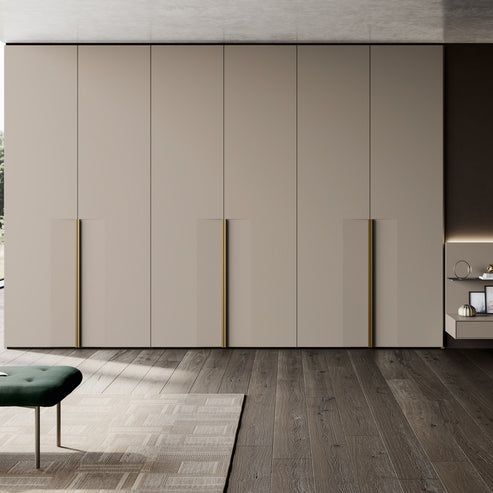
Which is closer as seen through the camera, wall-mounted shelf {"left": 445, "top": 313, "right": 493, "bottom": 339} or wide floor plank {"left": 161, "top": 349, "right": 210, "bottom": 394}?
wide floor plank {"left": 161, "top": 349, "right": 210, "bottom": 394}

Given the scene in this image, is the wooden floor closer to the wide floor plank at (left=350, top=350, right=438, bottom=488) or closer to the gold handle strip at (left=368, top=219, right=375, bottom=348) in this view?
the wide floor plank at (left=350, top=350, right=438, bottom=488)

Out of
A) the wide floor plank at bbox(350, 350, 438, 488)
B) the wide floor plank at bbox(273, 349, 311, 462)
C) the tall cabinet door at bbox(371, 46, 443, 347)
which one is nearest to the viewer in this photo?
the wide floor plank at bbox(350, 350, 438, 488)

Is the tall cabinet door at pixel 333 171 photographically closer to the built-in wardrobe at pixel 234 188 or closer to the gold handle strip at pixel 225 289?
the built-in wardrobe at pixel 234 188

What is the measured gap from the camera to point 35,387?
3.38 m

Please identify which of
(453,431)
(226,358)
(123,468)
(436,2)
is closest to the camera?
(123,468)

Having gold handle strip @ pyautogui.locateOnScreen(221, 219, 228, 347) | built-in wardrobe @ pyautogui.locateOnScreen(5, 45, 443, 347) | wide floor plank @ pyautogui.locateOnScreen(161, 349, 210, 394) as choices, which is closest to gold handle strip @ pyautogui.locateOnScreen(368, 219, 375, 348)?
built-in wardrobe @ pyautogui.locateOnScreen(5, 45, 443, 347)

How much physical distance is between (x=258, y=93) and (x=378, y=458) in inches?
146

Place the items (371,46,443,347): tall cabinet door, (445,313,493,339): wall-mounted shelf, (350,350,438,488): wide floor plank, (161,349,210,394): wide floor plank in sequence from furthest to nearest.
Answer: (371,46,443,347): tall cabinet door, (445,313,493,339): wall-mounted shelf, (161,349,210,394): wide floor plank, (350,350,438,488): wide floor plank

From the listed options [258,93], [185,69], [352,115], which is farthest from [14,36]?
[352,115]

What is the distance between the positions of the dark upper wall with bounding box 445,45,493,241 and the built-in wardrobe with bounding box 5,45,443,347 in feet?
0.50

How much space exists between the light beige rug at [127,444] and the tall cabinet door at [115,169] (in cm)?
181

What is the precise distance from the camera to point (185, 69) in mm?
6449

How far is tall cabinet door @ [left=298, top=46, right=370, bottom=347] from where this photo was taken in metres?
6.43

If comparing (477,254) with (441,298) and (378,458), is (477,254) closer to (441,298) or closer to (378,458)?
(441,298)
